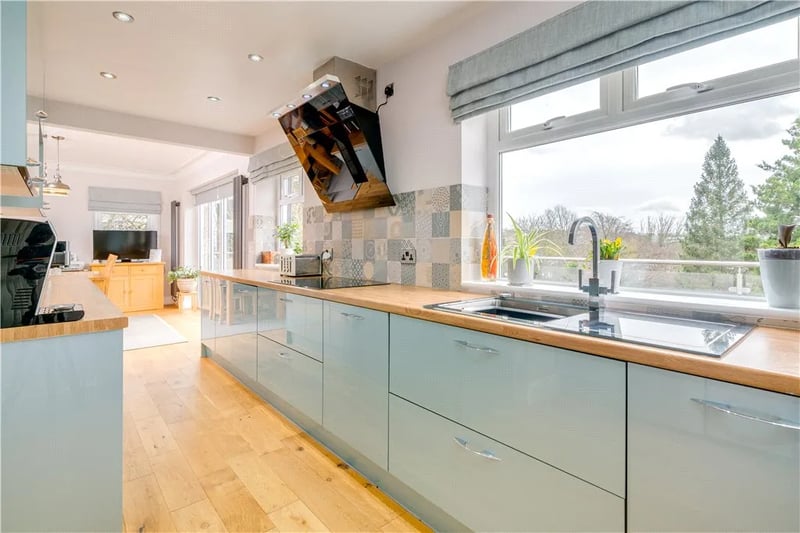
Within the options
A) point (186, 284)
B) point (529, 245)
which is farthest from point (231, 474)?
point (186, 284)

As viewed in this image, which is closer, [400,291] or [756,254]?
[756,254]

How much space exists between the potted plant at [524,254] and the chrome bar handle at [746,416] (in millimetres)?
1111

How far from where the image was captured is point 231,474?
6.09 feet

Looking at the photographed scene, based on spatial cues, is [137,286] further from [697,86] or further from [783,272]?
[783,272]

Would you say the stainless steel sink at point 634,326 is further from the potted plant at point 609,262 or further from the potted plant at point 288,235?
the potted plant at point 288,235

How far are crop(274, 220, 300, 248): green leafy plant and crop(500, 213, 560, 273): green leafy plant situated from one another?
2.51 m

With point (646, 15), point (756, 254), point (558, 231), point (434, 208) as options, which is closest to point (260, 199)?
point (434, 208)

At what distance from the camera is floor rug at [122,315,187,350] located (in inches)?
171

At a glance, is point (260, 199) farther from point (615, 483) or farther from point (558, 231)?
point (615, 483)

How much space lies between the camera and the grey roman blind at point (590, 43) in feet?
4.07

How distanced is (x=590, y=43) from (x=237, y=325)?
9.34 feet

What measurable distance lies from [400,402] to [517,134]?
151cm

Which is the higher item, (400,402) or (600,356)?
(600,356)

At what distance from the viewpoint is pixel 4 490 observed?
3.55 ft
